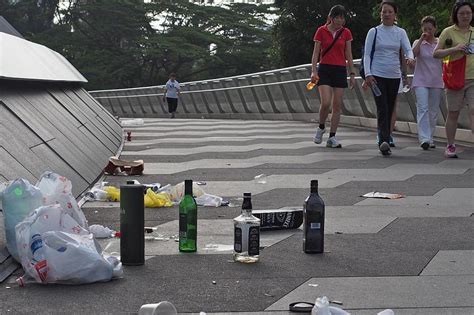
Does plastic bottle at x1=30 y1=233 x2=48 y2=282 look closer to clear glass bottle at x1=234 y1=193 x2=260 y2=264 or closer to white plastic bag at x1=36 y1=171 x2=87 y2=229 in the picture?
white plastic bag at x1=36 y1=171 x2=87 y2=229

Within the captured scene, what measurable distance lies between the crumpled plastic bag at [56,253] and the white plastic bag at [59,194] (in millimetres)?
336

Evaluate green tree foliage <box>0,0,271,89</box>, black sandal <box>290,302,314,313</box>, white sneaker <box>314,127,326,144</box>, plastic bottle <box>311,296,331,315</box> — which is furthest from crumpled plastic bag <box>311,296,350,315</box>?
green tree foliage <box>0,0,271,89</box>

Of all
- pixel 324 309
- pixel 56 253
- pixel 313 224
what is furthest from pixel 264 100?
pixel 324 309

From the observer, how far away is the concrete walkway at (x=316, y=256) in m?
4.90

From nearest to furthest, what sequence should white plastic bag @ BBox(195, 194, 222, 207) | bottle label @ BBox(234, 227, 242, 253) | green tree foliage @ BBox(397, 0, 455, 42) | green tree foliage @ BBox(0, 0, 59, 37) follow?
bottle label @ BBox(234, 227, 242, 253) < white plastic bag @ BBox(195, 194, 222, 207) < green tree foliage @ BBox(397, 0, 455, 42) < green tree foliage @ BBox(0, 0, 59, 37)

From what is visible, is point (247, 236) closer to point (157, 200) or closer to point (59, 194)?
point (59, 194)

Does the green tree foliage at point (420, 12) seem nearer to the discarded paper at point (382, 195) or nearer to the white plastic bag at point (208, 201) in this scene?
the discarded paper at point (382, 195)

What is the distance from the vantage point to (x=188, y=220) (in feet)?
20.0

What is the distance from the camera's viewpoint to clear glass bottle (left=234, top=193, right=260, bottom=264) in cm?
576

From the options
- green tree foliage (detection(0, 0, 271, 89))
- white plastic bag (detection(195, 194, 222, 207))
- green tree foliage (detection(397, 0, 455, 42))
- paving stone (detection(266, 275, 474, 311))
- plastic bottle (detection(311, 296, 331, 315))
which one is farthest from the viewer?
green tree foliage (detection(0, 0, 271, 89))

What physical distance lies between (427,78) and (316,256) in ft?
26.4

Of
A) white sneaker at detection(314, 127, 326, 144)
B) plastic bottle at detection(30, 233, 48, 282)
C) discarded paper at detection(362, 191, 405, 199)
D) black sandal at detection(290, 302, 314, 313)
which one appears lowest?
white sneaker at detection(314, 127, 326, 144)

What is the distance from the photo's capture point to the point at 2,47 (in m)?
10.5

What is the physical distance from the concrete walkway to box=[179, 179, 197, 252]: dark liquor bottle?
3.1 inches
